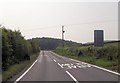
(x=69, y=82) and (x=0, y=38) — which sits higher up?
(x=0, y=38)

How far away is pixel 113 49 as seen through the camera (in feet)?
112

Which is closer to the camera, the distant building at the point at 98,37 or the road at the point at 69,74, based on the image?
the road at the point at 69,74

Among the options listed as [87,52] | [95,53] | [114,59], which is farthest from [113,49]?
[87,52]

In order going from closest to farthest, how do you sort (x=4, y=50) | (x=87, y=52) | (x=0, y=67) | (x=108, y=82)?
1. (x=108, y=82)
2. (x=0, y=67)
3. (x=4, y=50)
4. (x=87, y=52)

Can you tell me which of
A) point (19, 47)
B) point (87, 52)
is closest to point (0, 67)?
point (19, 47)

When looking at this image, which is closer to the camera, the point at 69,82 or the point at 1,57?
the point at 69,82

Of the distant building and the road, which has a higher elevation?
the distant building

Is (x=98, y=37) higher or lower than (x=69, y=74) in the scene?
higher

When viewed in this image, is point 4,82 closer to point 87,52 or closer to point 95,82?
point 95,82

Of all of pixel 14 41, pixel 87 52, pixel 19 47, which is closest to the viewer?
pixel 14 41

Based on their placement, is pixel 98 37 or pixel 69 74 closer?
pixel 69 74

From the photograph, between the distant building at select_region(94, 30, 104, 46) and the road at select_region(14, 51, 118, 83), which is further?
the distant building at select_region(94, 30, 104, 46)

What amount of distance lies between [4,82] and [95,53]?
28.3m

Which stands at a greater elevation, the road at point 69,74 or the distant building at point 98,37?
the distant building at point 98,37
